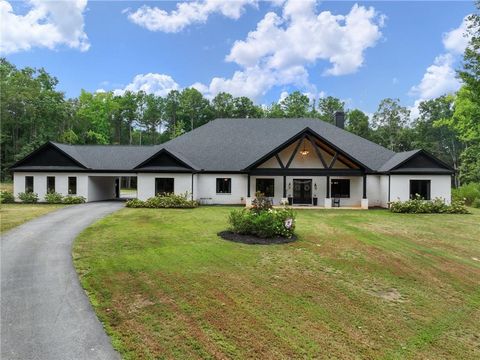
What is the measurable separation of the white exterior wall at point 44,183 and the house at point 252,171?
0.07 metres

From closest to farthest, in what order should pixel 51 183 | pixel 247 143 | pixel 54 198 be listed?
pixel 54 198
pixel 51 183
pixel 247 143

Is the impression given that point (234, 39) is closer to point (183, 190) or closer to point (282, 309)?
point (183, 190)

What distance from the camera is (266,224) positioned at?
1210 cm

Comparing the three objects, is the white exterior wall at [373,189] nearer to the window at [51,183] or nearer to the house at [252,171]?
the house at [252,171]

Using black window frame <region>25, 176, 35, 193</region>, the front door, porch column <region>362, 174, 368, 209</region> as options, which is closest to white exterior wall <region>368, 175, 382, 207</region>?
porch column <region>362, 174, 368, 209</region>

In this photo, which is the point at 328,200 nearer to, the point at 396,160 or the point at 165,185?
the point at 396,160

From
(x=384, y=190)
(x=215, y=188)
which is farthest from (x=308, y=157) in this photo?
(x=215, y=188)

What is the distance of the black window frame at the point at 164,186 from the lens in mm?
23953

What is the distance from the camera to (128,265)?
865 centimetres

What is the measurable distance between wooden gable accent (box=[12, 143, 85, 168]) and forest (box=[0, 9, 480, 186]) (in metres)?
19.8

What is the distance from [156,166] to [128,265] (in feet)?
52.8

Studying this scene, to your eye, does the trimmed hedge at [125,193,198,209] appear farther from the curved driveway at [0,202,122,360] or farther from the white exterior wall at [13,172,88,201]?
the curved driveway at [0,202,122,360]

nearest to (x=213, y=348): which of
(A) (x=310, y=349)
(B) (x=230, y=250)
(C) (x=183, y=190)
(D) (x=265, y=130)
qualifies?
(A) (x=310, y=349)

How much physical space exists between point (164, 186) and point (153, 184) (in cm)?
84
